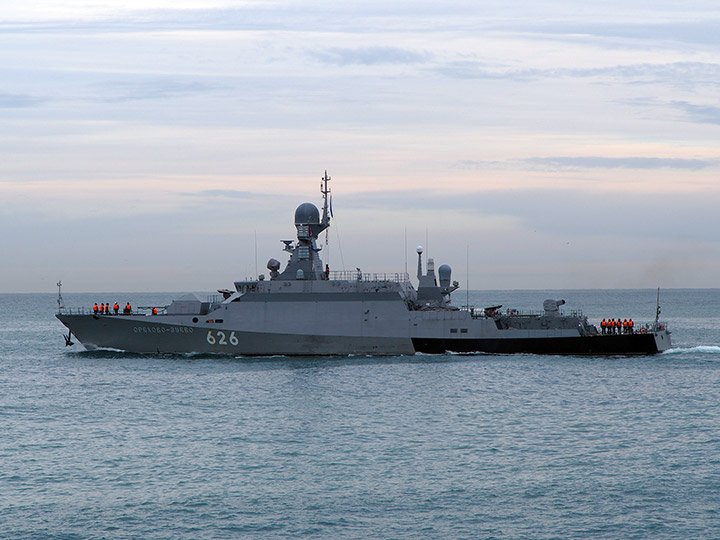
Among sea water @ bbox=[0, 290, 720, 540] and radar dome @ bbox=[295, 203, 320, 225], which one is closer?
sea water @ bbox=[0, 290, 720, 540]

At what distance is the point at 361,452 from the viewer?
2389 cm

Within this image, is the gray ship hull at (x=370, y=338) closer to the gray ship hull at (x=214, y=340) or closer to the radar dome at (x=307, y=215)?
the gray ship hull at (x=214, y=340)

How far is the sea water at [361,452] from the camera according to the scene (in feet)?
60.7

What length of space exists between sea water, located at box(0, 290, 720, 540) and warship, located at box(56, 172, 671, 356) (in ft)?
9.16

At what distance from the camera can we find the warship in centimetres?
4253

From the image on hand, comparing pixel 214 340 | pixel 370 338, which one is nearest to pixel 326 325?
pixel 370 338

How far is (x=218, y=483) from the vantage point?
2117 cm

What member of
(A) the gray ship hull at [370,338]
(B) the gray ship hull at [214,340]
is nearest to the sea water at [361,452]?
(B) the gray ship hull at [214,340]

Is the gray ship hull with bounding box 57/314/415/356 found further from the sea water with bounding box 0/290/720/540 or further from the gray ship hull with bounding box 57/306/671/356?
the sea water with bounding box 0/290/720/540

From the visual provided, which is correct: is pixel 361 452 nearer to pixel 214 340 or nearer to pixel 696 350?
pixel 214 340

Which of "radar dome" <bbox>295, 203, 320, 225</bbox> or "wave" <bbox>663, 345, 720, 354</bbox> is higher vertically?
"radar dome" <bbox>295, 203, 320, 225</bbox>

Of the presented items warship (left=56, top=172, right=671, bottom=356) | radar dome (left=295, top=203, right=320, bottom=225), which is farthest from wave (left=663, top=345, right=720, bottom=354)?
radar dome (left=295, top=203, right=320, bottom=225)

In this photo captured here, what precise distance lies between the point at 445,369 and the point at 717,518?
68.5 feet

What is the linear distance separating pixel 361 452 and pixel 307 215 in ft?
75.0
